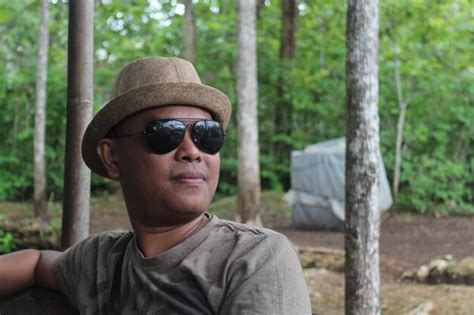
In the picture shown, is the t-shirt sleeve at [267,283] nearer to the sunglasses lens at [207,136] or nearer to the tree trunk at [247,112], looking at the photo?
the sunglasses lens at [207,136]

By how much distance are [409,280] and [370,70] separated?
4.18 metres

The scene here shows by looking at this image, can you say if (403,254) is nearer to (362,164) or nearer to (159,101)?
(362,164)

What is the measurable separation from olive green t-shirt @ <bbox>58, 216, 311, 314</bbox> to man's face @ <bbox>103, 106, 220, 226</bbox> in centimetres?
10

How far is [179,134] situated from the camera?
65.8 inches

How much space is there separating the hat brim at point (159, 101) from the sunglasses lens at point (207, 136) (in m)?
0.06

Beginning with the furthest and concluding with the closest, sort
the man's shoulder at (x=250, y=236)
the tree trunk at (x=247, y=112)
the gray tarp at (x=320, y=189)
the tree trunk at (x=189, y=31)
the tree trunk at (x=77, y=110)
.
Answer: the tree trunk at (x=189, y=31) < the gray tarp at (x=320, y=189) < the tree trunk at (x=247, y=112) < the tree trunk at (x=77, y=110) < the man's shoulder at (x=250, y=236)

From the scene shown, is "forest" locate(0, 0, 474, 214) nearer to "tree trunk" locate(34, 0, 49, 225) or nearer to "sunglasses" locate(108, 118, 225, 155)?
"tree trunk" locate(34, 0, 49, 225)

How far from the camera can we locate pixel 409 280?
7359mm

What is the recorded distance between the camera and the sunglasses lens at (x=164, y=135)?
166 centimetres

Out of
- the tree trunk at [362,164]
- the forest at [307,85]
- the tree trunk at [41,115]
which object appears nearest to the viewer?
the tree trunk at [362,164]

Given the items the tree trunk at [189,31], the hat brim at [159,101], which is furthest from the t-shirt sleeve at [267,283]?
the tree trunk at [189,31]

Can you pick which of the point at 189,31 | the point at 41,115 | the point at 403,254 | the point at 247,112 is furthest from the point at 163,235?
the point at 189,31

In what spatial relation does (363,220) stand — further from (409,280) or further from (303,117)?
(303,117)

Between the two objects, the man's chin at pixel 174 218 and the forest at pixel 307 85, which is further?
the forest at pixel 307 85
